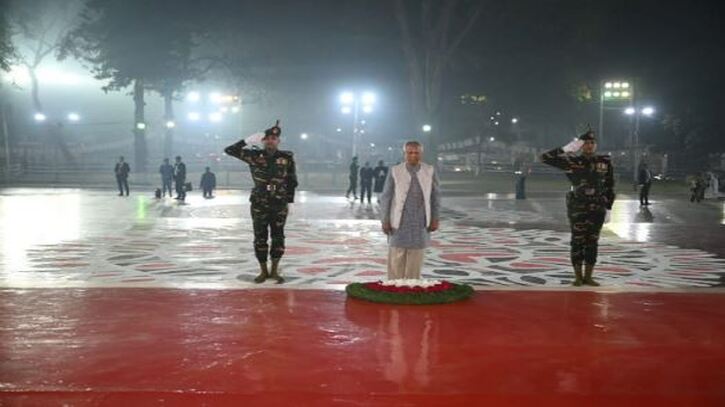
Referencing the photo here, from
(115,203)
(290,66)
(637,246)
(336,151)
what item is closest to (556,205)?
(637,246)

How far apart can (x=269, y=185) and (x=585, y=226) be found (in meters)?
3.52

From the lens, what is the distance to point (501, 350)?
5.17 m

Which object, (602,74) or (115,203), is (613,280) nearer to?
(115,203)

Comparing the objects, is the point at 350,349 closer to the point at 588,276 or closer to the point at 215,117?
the point at 588,276

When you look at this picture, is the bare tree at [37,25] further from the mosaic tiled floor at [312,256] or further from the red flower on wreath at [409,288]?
the red flower on wreath at [409,288]

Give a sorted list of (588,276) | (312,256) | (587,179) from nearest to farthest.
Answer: (587,179), (588,276), (312,256)

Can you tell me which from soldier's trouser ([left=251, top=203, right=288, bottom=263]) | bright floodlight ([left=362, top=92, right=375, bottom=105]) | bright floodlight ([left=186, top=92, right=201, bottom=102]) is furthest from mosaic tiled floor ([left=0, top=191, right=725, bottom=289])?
bright floodlight ([left=186, top=92, right=201, bottom=102])

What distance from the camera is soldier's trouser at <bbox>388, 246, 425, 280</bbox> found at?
7168 millimetres

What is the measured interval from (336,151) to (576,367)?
5760 cm

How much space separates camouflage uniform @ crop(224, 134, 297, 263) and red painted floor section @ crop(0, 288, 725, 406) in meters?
0.91

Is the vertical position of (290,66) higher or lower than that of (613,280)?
higher

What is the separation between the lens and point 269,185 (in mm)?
7727

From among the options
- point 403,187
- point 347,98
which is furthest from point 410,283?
point 347,98

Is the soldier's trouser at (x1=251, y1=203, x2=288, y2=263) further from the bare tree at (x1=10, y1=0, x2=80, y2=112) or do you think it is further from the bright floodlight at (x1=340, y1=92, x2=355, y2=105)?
the bare tree at (x1=10, y1=0, x2=80, y2=112)
